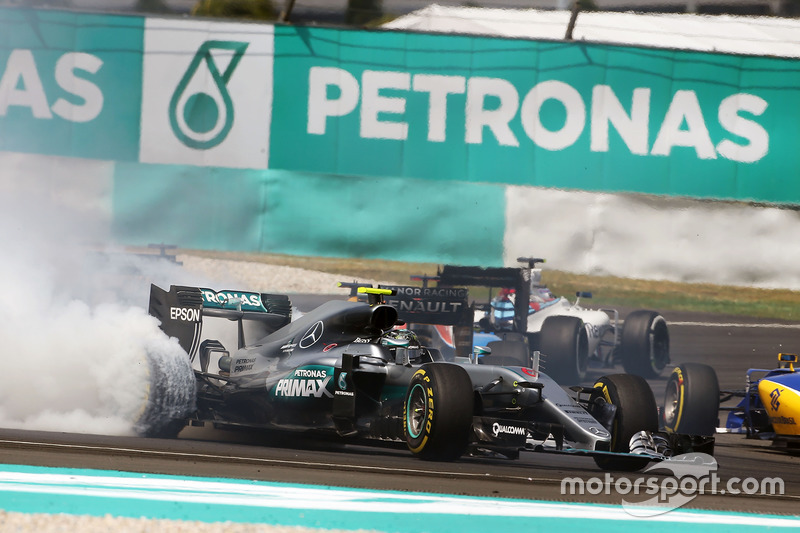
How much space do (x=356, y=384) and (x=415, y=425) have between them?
609 millimetres

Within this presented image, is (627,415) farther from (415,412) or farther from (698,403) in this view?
(698,403)

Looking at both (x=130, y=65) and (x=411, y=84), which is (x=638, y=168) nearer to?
(x=411, y=84)

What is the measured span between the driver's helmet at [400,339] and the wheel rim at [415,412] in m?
0.68

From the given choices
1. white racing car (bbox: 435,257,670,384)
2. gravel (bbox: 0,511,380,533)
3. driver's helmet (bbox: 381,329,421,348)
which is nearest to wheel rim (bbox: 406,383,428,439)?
driver's helmet (bbox: 381,329,421,348)

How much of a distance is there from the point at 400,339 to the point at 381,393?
46 centimetres

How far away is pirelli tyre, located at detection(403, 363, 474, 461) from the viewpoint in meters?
6.30

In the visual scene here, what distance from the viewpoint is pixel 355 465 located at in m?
6.44

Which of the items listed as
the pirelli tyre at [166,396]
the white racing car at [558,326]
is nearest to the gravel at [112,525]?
the pirelli tyre at [166,396]

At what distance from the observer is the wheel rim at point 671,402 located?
970 centimetres

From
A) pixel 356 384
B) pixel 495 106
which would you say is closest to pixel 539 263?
pixel 495 106

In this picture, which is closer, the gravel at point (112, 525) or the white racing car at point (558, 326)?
the gravel at point (112, 525)

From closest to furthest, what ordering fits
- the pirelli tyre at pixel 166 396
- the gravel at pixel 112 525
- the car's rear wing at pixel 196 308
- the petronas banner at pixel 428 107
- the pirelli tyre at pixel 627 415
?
the gravel at pixel 112 525
the pirelli tyre at pixel 627 415
the pirelli tyre at pixel 166 396
the car's rear wing at pixel 196 308
the petronas banner at pixel 428 107

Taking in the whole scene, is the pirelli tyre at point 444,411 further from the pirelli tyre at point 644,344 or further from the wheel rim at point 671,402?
the pirelli tyre at point 644,344

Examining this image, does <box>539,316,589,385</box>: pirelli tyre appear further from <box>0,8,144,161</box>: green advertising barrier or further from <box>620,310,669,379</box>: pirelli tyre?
<box>0,8,144,161</box>: green advertising barrier
